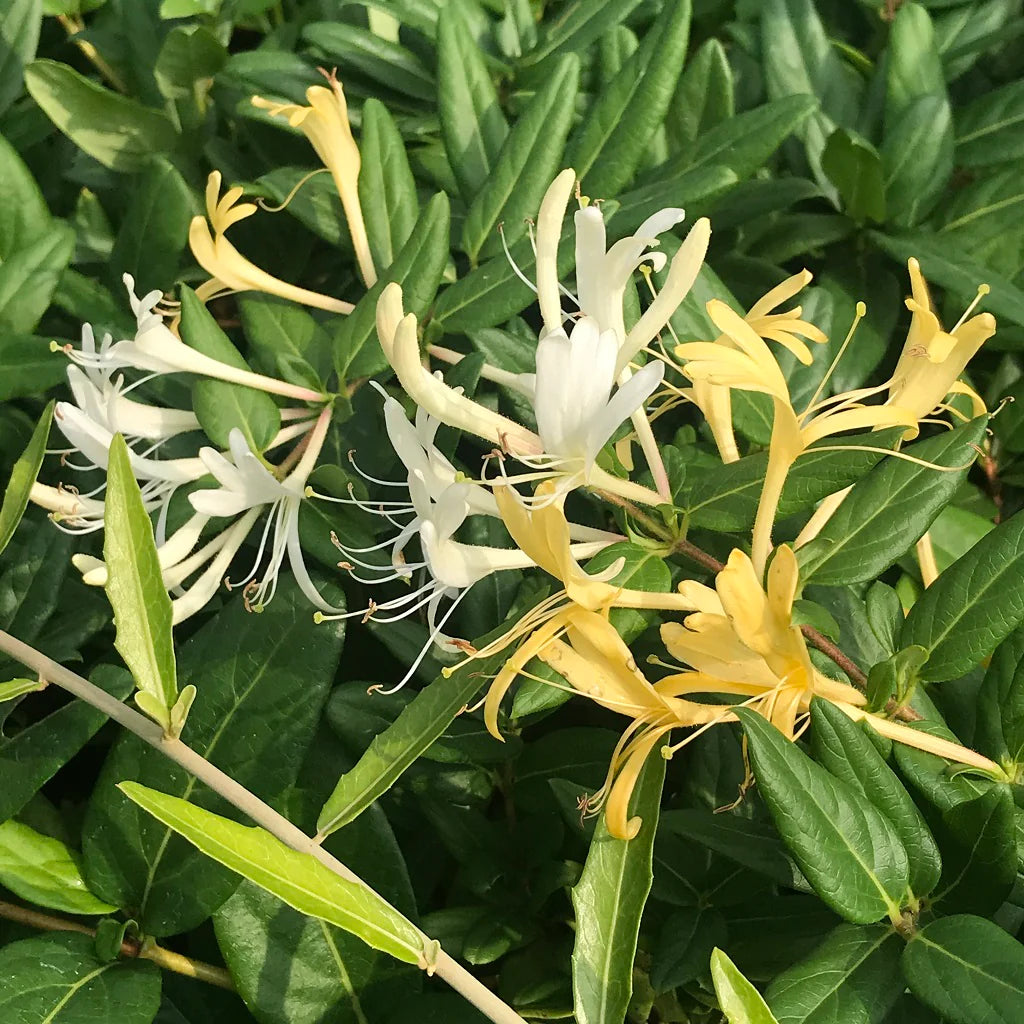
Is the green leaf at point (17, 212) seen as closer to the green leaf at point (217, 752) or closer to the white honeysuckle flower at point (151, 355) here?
the white honeysuckle flower at point (151, 355)

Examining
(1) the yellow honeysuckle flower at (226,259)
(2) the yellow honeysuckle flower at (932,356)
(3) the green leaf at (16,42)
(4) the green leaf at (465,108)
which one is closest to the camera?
(2) the yellow honeysuckle flower at (932,356)

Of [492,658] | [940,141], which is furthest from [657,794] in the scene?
[940,141]

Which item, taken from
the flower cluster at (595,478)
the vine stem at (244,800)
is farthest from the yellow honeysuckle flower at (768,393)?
the vine stem at (244,800)

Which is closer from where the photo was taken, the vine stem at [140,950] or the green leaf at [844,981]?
the green leaf at [844,981]

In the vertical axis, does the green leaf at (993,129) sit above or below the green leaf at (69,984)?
above

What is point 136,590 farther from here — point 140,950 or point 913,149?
point 913,149

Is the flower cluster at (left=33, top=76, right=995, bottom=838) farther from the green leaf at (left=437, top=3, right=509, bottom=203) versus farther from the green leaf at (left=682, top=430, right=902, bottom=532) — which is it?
the green leaf at (left=437, top=3, right=509, bottom=203)
